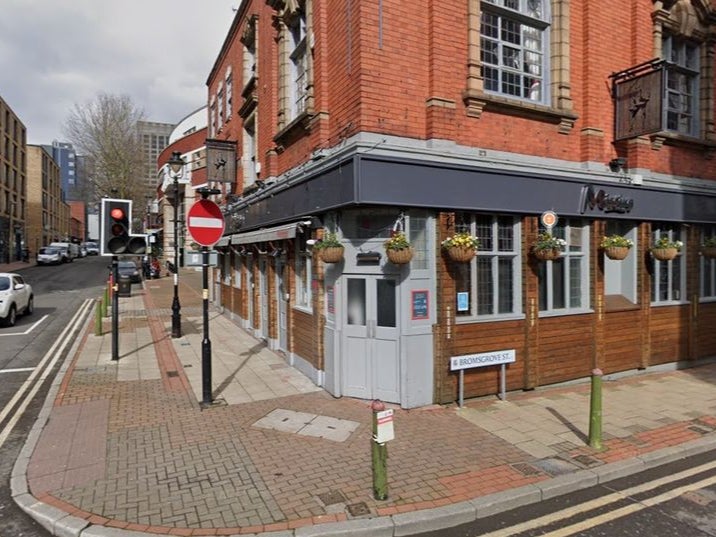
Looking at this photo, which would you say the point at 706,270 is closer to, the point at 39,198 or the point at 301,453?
the point at 301,453

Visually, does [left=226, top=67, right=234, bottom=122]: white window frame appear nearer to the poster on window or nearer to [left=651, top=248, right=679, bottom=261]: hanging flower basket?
the poster on window

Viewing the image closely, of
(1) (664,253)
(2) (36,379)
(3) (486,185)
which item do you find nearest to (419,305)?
(3) (486,185)

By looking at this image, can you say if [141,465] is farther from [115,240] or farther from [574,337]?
[574,337]

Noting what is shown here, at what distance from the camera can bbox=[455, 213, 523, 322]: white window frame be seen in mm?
7539

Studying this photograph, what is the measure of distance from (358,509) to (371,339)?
10.3ft

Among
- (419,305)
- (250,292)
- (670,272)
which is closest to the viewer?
(419,305)

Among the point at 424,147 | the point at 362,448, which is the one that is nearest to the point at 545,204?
the point at 424,147

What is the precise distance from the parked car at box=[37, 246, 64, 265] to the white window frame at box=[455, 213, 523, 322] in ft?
165

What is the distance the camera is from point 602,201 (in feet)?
28.1

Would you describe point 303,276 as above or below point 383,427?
above

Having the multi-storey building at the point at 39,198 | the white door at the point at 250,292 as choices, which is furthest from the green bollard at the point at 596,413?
the multi-storey building at the point at 39,198

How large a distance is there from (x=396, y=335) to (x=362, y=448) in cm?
189

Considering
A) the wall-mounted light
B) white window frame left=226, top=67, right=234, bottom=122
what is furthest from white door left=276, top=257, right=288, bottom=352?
white window frame left=226, top=67, right=234, bottom=122

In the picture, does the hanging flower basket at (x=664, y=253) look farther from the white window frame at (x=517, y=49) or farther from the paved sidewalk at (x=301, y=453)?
the white window frame at (x=517, y=49)
